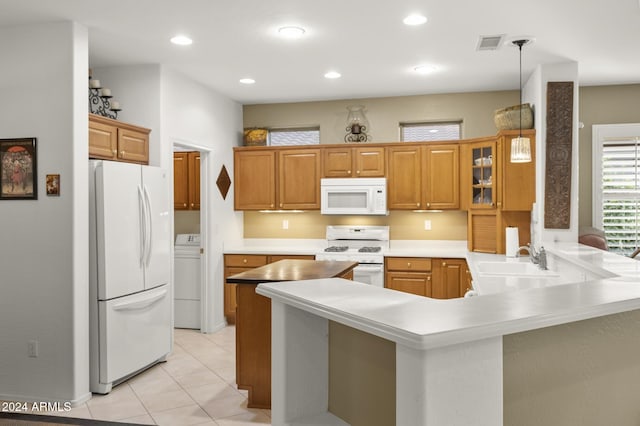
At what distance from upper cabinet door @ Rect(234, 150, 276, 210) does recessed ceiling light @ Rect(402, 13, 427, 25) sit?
9.56ft

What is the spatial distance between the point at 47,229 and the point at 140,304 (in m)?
0.92

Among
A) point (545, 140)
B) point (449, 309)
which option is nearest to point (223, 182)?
point (545, 140)

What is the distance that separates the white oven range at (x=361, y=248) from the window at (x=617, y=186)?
7.49 feet

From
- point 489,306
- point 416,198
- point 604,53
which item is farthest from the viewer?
point 416,198

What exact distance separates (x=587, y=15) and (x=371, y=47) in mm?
1522

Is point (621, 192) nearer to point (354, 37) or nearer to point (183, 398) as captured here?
point (354, 37)

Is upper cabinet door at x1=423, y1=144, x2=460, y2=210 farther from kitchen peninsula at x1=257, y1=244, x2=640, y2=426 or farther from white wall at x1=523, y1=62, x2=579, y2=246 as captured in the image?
kitchen peninsula at x1=257, y1=244, x2=640, y2=426

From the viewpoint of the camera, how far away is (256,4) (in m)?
3.28

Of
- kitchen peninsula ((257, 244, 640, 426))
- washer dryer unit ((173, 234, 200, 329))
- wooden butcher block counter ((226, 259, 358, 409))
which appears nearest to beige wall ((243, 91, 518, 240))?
washer dryer unit ((173, 234, 200, 329))

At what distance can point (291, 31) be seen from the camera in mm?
3766

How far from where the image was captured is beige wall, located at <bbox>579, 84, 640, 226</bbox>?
17.9 feet

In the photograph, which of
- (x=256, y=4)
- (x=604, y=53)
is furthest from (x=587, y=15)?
(x=256, y=4)

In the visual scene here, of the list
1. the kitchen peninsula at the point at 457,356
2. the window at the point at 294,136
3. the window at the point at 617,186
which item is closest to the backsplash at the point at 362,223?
the window at the point at 294,136

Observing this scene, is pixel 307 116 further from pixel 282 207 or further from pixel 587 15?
pixel 587 15
